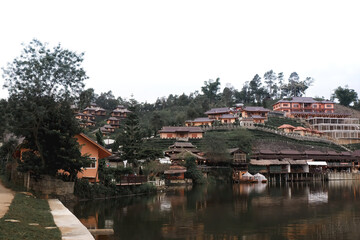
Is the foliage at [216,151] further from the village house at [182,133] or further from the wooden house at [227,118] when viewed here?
the wooden house at [227,118]

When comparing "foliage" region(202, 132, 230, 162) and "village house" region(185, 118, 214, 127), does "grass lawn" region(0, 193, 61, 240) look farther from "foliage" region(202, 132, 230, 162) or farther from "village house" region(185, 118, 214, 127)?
"village house" region(185, 118, 214, 127)

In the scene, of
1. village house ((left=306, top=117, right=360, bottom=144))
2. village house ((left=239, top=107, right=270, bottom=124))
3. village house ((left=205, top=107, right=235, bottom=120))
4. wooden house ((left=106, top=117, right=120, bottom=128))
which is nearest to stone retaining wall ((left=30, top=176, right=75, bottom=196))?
village house ((left=205, top=107, right=235, bottom=120))

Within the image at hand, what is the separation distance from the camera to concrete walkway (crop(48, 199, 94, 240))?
13.8 metres

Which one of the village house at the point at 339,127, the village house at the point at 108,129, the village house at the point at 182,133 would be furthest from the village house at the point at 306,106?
the village house at the point at 108,129

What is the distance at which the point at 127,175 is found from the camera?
36562 mm

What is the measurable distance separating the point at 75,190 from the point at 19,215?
14.0 meters

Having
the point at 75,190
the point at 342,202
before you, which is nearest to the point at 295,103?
the point at 342,202

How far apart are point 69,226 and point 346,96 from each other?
139557 millimetres

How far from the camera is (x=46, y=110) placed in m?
26.5

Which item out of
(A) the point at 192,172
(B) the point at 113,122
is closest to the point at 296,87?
(B) the point at 113,122

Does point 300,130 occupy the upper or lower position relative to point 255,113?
lower

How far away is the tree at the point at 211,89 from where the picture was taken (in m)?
133

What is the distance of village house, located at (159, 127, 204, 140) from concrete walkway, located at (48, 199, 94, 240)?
6373 centimetres

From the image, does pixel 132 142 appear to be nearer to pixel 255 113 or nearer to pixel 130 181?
pixel 130 181
